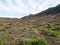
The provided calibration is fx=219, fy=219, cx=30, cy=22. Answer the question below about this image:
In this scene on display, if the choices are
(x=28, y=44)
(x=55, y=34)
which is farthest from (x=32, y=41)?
(x=55, y=34)

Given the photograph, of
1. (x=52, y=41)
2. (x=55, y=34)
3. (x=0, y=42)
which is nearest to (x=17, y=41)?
(x=0, y=42)

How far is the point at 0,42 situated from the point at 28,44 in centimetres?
277

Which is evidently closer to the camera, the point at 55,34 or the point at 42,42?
the point at 42,42

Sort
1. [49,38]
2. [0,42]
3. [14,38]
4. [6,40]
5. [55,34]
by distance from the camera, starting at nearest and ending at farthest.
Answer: [0,42] → [6,40] → [14,38] → [49,38] → [55,34]

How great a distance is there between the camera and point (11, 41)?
23.0m

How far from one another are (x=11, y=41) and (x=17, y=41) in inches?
25.4

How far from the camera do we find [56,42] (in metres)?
24.4

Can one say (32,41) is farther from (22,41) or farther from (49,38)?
(49,38)

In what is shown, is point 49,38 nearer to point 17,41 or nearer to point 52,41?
point 52,41

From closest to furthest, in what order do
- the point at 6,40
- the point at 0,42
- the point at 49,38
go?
the point at 0,42
the point at 6,40
the point at 49,38

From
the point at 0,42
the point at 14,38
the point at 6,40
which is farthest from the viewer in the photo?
the point at 14,38

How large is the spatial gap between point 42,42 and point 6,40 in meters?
3.76

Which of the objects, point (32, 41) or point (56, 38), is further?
point (56, 38)

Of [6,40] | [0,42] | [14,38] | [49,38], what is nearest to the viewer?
[0,42]
